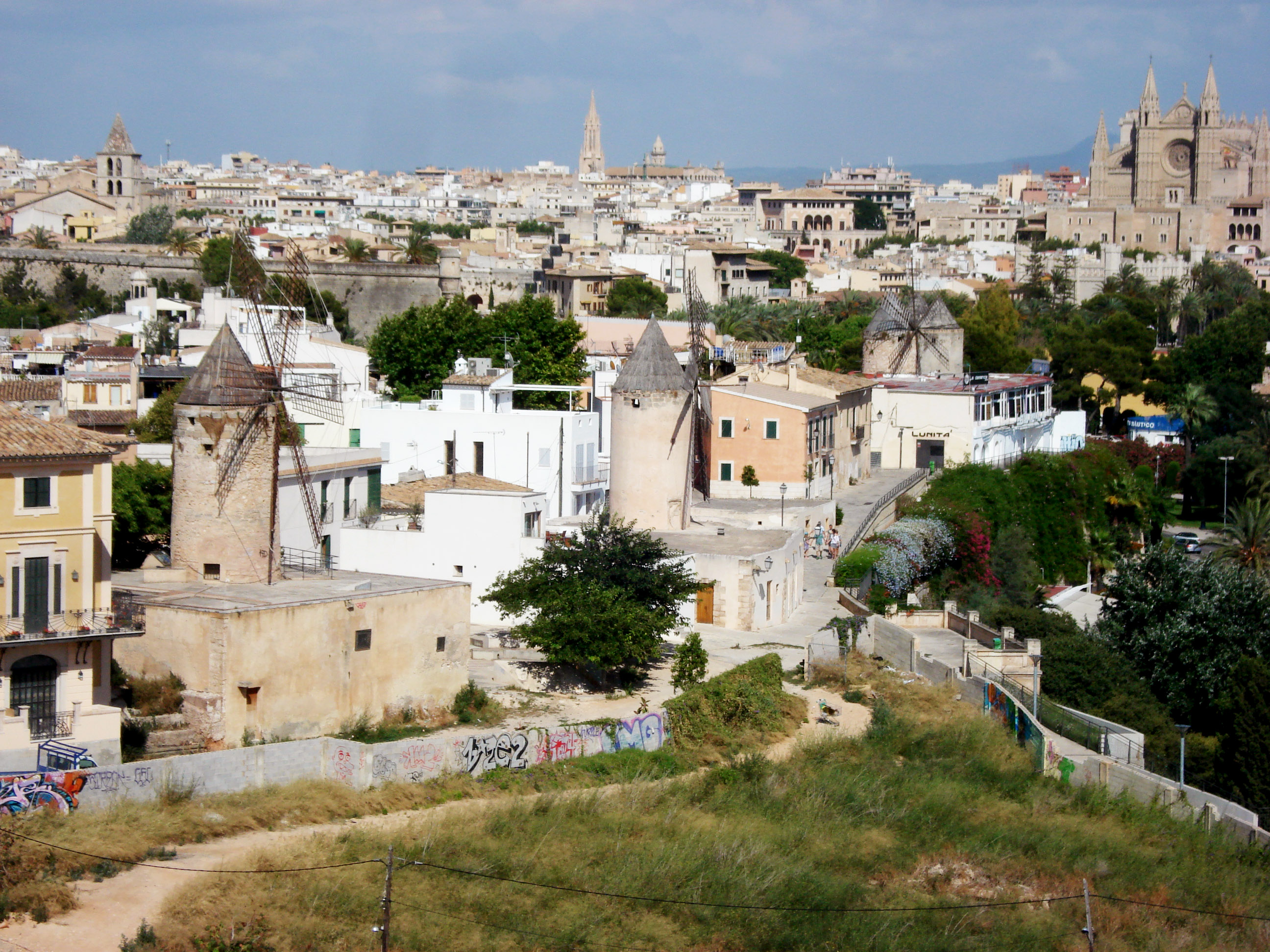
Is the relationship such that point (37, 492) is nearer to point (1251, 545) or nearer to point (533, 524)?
point (533, 524)

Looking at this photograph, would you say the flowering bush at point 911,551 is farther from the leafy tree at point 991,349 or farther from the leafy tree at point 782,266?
the leafy tree at point 782,266

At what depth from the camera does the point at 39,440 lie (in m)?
21.6

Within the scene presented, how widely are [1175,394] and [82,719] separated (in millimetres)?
52090

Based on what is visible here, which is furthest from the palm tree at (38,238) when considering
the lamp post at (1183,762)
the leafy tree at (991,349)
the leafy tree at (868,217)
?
the lamp post at (1183,762)

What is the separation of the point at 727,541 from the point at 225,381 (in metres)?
11.2

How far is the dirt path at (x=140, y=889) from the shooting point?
17078 mm

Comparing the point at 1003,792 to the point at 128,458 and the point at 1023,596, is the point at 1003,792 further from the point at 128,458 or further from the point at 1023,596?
the point at 128,458

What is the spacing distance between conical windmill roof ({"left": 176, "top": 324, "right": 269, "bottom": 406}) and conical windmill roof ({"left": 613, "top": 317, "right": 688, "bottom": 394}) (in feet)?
32.2

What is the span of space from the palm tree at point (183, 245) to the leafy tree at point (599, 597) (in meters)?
72.2

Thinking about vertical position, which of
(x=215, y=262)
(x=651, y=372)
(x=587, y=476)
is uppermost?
(x=215, y=262)

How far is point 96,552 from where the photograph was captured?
72.1 feet

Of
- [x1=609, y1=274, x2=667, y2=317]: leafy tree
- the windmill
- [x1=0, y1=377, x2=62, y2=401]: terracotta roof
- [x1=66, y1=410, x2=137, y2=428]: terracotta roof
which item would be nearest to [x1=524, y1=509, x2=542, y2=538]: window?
the windmill

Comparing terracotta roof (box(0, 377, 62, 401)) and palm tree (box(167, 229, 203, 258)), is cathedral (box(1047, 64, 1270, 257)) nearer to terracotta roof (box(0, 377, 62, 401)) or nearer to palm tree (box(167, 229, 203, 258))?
palm tree (box(167, 229, 203, 258))

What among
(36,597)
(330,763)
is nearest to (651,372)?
(330,763)
